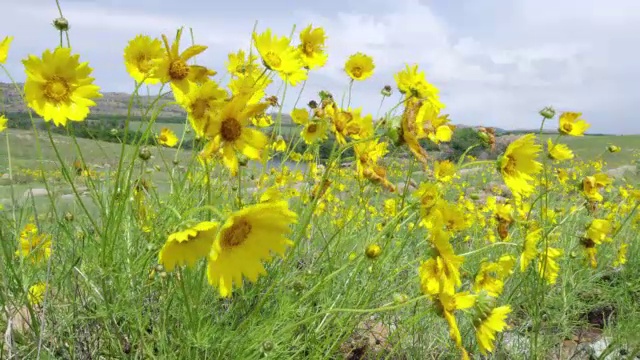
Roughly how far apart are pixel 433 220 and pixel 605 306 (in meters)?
1.95

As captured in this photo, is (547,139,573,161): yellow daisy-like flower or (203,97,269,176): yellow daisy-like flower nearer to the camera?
(203,97,269,176): yellow daisy-like flower

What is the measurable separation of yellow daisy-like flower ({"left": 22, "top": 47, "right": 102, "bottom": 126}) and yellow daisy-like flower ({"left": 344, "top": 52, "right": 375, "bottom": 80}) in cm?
168

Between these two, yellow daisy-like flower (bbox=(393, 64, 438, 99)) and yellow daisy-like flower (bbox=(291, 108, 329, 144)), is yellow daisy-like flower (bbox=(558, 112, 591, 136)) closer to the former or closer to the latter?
yellow daisy-like flower (bbox=(393, 64, 438, 99))

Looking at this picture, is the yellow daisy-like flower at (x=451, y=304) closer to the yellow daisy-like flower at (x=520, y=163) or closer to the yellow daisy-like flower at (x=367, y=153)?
the yellow daisy-like flower at (x=520, y=163)

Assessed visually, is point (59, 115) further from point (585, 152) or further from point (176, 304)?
point (585, 152)

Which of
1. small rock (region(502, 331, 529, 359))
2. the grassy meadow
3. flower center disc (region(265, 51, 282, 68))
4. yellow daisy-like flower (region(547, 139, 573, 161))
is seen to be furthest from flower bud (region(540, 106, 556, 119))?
flower center disc (region(265, 51, 282, 68))

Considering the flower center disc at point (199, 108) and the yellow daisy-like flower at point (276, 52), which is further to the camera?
the yellow daisy-like flower at point (276, 52)

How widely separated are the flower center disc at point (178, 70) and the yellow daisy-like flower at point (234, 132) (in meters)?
0.23

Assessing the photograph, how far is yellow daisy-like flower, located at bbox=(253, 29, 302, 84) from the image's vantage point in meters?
1.81

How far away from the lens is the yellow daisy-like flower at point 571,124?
98.3 inches

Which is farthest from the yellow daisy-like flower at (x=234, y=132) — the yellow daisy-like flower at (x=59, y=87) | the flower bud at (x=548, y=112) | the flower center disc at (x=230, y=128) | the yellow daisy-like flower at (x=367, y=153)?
the flower bud at (x=548, y=112)

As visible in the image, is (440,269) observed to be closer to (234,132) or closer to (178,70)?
(234,132)

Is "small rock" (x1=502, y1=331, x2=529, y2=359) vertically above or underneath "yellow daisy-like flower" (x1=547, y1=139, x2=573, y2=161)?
underneath

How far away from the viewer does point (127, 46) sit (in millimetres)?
1646
